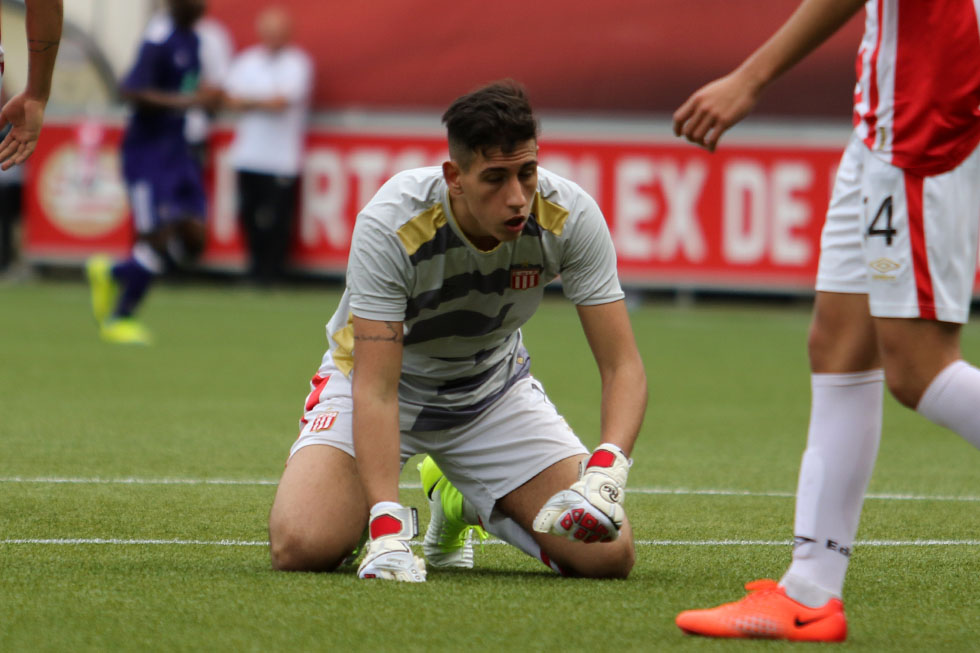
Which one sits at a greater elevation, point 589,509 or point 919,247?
point 919,247

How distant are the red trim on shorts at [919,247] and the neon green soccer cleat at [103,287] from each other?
27.8 ft

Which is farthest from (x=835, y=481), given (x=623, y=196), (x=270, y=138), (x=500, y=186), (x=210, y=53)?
(x=270, y=138)

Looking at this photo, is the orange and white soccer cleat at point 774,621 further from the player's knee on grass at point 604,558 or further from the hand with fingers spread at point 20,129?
the hand with fingers spread at point 20,129

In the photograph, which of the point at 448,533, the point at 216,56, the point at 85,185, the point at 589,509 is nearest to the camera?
the point at 589,509

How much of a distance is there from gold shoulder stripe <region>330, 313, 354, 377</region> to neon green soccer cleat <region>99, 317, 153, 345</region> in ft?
21.2

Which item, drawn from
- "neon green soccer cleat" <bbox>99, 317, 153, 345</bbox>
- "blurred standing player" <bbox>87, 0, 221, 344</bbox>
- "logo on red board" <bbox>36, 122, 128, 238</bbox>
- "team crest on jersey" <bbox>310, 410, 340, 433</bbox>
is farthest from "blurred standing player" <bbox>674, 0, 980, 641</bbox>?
"logo on red board" <bbox>36, 122, 128, 238</bbox>

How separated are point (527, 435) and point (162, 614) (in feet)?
4.64

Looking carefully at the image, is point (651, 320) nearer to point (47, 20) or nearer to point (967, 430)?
point (47, 20)

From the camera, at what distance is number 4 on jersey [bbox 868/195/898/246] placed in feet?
10.8

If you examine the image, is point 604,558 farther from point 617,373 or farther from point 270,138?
point 270,138

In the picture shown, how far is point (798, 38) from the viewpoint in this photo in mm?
3207

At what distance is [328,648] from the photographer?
3326 mm

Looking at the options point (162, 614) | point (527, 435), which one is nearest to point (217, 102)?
point (527, 435)

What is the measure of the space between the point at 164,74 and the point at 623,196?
4807 mm
